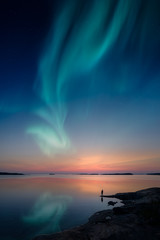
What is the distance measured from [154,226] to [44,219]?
70.2ft

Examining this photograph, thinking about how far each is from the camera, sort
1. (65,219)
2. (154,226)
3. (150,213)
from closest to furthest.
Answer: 1. (154,226)
2. (150,213)
3. (65,219)

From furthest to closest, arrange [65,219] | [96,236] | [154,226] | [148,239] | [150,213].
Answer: [65,219] → [150,213] → [154,226] → [96,236] → [148,239]

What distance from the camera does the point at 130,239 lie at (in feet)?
46.0

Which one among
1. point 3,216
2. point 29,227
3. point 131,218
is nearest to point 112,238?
point 131,218

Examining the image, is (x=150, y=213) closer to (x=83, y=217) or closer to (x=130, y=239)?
(x=130, y=239)

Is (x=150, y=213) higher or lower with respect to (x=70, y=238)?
higher

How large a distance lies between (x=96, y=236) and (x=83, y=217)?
18341 mm

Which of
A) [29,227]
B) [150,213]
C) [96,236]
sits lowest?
[29,227]

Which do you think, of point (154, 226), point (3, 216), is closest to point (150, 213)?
point (154, 226)

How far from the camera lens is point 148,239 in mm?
13750

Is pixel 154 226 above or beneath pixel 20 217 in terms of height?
above

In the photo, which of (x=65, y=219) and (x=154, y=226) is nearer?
(x=154, y=226)

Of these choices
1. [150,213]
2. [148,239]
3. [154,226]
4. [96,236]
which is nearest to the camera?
[148,239]

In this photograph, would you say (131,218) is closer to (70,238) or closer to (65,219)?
(70,238)
